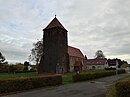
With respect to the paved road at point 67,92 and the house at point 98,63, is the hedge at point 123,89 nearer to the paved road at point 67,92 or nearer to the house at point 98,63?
the paved road at point 67,92

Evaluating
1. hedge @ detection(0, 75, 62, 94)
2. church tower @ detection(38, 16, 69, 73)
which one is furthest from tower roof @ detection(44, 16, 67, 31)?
hedge @ detection(0, 75, 62, 94)

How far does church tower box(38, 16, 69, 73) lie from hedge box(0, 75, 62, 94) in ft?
97.6

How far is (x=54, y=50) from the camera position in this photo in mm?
52594

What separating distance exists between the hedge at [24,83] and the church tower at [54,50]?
2976 cm

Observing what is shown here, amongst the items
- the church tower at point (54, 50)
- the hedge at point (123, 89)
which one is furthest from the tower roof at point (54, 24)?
the hedge at point (123, 89)

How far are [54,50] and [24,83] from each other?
34.9 m

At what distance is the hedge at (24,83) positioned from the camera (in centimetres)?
1620

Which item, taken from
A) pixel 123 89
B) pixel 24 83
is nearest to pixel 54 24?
pixel 24 83

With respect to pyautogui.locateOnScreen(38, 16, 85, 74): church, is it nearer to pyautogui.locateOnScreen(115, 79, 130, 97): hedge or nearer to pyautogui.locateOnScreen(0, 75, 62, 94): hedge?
pyautogui.locateOnScreen(0, 75, 62, 94): hedge

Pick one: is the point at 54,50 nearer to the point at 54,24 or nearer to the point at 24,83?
the point at 54,24

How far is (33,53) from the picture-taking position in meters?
66.7

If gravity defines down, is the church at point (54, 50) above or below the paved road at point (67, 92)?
above

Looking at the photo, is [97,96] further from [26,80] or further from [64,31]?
[64,31]

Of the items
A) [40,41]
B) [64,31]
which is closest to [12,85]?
[64,31]
